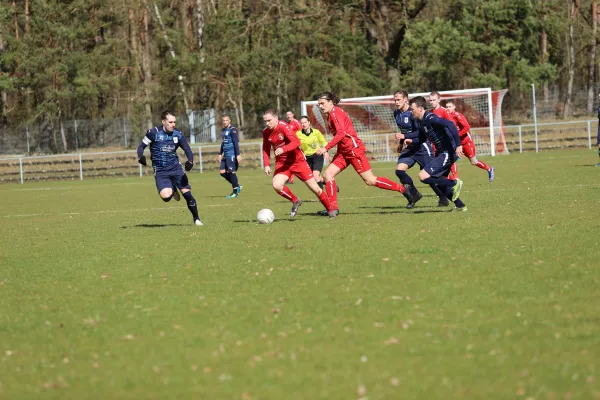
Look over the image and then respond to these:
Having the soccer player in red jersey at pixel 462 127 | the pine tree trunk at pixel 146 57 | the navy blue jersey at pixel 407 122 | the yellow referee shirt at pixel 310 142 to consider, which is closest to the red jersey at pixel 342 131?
the navy blue jersey at pixel 407 122

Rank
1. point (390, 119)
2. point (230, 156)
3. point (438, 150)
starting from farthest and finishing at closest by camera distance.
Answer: point (390, 119) → point (230, 156) → point (438, 150)

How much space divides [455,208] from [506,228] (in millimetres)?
3277

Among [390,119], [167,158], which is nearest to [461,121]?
[167,158]

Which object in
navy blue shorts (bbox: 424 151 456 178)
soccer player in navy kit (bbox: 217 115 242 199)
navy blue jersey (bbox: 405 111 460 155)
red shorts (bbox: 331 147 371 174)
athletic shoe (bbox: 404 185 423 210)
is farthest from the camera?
soccer player in navy kit (bbox: 217 115 242 199)

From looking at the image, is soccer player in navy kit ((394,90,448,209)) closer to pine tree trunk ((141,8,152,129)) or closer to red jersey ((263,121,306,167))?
red jersey ((263,121,306,167))

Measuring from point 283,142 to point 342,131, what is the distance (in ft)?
3.40

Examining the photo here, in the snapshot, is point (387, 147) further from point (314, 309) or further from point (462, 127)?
point (314, 309)

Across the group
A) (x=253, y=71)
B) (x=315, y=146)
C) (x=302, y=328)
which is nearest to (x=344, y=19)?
(x=253, y=71)

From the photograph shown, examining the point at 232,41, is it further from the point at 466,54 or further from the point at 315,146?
the point at 315,146

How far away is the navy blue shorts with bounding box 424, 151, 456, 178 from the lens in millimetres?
14330

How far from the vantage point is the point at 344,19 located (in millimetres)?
52062

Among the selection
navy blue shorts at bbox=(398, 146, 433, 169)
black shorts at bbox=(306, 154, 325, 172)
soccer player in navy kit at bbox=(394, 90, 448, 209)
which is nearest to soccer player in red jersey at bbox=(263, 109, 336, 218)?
soccer player in navy kit at bbox=(394, 90, 448, 209)

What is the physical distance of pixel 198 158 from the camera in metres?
42.0

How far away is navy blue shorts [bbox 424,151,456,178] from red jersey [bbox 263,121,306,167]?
7.43 feet
